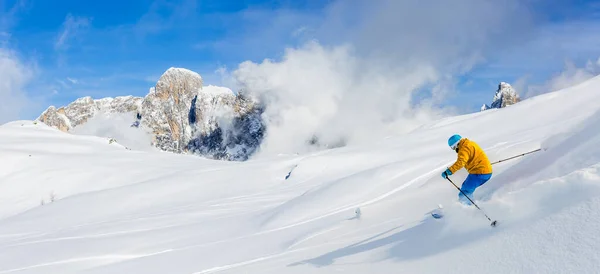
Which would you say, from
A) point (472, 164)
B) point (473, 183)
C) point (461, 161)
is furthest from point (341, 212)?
point (461, 161)

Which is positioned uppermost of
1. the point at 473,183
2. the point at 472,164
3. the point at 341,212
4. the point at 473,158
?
the point at 473,158

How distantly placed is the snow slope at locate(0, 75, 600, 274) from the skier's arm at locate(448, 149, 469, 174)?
0.75 meters

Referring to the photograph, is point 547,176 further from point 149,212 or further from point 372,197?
point 149,212

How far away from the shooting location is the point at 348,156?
3083cm

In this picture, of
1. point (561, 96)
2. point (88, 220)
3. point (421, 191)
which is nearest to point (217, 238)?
point (421, 191)

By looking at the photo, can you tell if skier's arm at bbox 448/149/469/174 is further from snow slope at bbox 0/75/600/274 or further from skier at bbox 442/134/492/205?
snow slope at bbox 0/75/600/274

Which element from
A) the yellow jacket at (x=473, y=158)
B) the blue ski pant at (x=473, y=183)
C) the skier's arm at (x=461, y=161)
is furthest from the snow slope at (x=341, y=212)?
the skier's arm at (x=461, y=161)

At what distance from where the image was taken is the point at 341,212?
13.6m

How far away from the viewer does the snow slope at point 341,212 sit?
20.0 ft

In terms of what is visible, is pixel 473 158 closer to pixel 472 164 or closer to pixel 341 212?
pixel 472 164

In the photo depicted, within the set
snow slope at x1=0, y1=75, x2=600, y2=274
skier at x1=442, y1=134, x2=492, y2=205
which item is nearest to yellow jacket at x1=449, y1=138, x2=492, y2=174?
skier at x1=442, y1=134, x2=492, y2=205

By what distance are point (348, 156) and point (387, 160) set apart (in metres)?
3.40

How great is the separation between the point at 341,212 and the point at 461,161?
5756mm

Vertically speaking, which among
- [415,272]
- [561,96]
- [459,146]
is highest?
[561,96]
